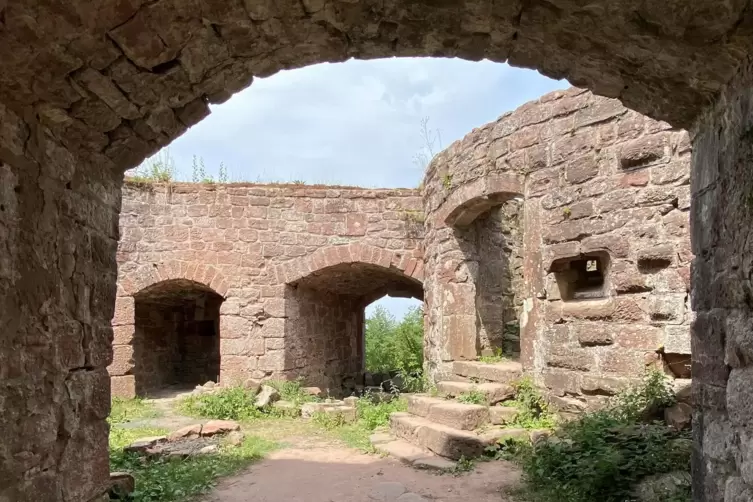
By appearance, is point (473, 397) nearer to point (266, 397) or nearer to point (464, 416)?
point (464, 416)

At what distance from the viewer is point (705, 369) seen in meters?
2.37

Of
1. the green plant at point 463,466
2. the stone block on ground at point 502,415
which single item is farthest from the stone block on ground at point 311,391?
the green plant at point 463,466

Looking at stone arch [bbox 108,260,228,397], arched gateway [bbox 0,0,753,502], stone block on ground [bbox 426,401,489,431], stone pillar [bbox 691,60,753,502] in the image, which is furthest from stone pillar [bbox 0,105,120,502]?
stone arch [bbox 108,260,228,397]

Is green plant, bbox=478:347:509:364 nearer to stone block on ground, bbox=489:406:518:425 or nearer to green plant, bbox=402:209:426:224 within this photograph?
stone block on ground, bbox=489:406:518:425

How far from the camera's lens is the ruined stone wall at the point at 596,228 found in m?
4.86

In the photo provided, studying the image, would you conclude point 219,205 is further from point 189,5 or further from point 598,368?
point 189,5

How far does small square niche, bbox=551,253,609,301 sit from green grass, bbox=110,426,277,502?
3.39 metres

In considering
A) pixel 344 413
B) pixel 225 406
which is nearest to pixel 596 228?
pixel 344 413

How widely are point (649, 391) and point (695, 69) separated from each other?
3.25 metres

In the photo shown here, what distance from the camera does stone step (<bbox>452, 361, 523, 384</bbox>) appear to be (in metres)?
6.29

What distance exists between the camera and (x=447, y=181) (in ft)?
25.2

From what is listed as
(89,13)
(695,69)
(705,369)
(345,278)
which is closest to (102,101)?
(89,13)

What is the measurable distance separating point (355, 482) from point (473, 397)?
1.80m

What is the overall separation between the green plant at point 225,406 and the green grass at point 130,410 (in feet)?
1.42
